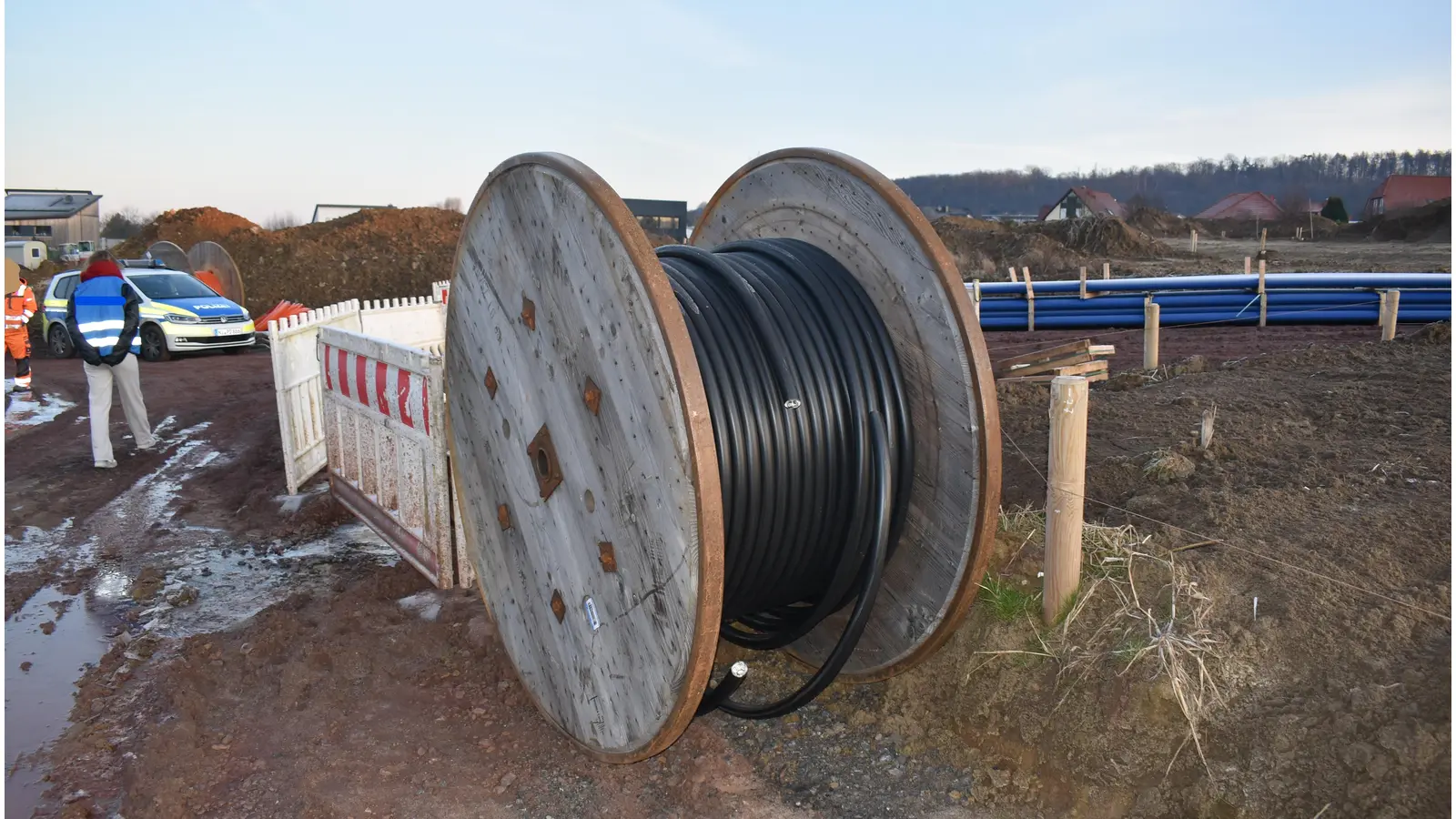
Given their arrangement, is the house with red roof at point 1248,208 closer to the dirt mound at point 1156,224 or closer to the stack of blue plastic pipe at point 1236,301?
the dirt mound at point 1156,224

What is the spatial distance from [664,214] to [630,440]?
52.8 meters

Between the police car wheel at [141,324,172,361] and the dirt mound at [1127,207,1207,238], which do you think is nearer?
the police car wheel at [141,324,172,361]

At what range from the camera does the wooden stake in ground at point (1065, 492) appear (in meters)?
3.48

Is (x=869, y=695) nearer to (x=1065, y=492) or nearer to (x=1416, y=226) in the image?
(x=1065, y=492)

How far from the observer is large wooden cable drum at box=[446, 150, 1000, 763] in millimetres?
2893

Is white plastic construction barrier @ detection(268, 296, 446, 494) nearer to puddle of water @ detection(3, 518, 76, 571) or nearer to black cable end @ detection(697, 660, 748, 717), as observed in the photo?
puddle of water @ detection(3, 518, 76, 571)

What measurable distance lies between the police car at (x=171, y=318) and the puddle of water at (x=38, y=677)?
11.0 metres

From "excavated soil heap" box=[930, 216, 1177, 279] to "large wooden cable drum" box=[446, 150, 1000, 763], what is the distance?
31.8 meters

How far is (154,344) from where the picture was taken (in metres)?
15.2

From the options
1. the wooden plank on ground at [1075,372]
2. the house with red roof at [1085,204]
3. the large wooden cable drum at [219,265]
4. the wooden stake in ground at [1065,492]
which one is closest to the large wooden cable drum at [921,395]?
the wooden stake in ground at [1065,492]

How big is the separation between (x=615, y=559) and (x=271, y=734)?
63.8 inches

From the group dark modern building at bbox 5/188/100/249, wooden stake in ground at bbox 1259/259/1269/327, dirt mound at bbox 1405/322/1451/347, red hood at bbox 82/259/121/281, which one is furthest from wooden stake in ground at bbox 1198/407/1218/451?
dark modern building at bbox 5/188/100/249

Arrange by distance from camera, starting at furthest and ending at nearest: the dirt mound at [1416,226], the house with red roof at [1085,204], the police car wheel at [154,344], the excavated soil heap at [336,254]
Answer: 1. the house with red roof at [1085,204]
2. the dirt mound at [1416,226]
3. the excavated soil heap at [336,254]
4. the police car wheel at [154,344]

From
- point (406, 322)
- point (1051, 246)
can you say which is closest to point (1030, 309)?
point (406, 322)
